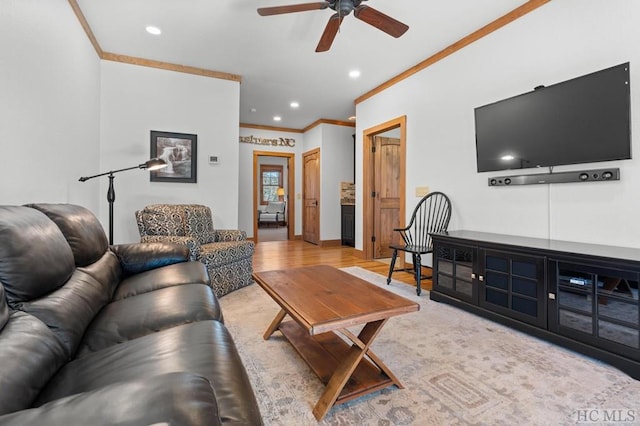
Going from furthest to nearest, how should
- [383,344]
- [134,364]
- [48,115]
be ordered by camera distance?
[48,115] < [383,344] < [134,364]

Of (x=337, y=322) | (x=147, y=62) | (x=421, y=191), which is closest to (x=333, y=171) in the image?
(x=421, y=191)

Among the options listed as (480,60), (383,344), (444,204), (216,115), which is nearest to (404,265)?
(444,204)

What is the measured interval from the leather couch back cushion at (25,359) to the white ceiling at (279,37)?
2.78 meters

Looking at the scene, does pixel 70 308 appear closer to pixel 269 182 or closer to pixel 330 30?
pixel 330 30

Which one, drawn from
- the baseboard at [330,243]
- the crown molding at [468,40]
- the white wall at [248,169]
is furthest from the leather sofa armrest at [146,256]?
the white wall at [248,169]

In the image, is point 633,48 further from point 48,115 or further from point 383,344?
point 48,115

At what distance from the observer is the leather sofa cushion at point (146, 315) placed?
1206 mm

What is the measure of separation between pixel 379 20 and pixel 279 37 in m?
1.27

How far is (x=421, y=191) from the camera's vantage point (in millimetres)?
3863

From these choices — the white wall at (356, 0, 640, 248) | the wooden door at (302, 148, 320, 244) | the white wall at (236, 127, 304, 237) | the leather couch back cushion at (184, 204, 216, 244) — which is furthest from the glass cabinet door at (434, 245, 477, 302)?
the white wall at (236, 127, 304, 237)

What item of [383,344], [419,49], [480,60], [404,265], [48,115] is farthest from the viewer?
[404,265]

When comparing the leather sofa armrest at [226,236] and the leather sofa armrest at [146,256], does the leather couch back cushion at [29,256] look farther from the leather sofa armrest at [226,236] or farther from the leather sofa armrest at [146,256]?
the leather sofa armrest at [226,236]

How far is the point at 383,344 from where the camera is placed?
2031 mm

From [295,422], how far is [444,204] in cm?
288
